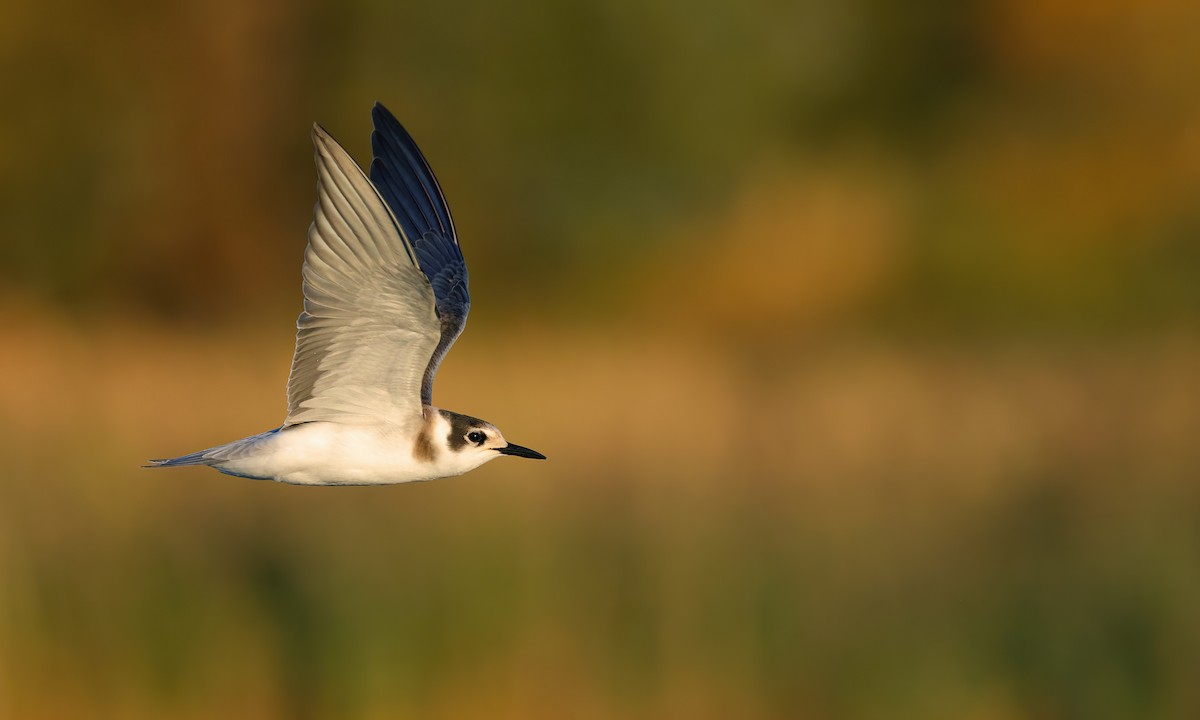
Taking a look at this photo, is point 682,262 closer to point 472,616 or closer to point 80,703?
point 472,616

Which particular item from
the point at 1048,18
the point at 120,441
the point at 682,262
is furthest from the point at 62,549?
the point at 1048,18

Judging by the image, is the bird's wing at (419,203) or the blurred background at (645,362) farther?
the blurred background at (645,362)

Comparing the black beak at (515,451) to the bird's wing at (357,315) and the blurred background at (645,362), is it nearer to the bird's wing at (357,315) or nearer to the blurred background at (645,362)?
the bird's wing at (357,315)

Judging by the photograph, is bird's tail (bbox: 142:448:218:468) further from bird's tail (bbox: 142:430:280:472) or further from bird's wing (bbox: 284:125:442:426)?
bird's wing (bbox: 284:125:442:426)

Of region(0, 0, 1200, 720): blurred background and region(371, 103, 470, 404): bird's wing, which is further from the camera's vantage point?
region(0, 0, 1200, 720): blurred background

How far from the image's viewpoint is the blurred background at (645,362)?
5.96m

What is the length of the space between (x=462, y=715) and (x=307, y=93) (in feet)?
22.2

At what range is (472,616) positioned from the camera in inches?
234

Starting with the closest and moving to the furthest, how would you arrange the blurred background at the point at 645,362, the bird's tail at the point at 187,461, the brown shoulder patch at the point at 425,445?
the bird's tail at the point at 187,461 → the brown shoulder patch at the point at 425,445 → the blurred background at the point at 645,362

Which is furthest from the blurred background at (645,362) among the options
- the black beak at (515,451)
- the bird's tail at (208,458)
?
the bird's tail at (208,458)

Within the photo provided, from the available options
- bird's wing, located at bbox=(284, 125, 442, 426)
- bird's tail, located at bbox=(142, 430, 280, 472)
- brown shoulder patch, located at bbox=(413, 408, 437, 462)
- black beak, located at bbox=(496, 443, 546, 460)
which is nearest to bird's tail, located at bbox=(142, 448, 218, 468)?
bird's tail, located at bbox=(142, 430, 280, 472)

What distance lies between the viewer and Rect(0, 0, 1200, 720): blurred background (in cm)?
596

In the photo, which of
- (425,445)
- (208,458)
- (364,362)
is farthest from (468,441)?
(208,458)

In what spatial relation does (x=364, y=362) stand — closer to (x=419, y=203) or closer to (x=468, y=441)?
(x=468, y=441)
